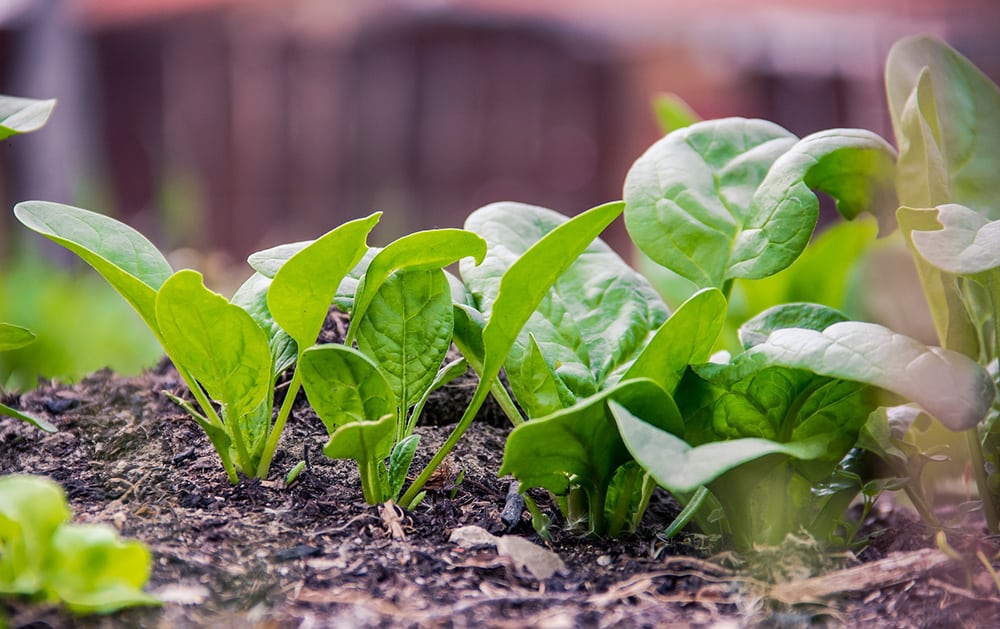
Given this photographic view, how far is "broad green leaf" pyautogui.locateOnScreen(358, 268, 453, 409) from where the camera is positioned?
944mm

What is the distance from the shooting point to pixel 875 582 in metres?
0.85

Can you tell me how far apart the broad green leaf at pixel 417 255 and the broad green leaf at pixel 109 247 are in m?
0.20

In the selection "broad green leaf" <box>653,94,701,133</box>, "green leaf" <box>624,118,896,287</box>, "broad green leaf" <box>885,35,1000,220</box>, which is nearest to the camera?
"green leaf" <box>624,118,896,287</box>

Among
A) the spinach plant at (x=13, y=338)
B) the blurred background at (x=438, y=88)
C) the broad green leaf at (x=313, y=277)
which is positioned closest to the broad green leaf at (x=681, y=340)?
the broad green leaf at (x=313, y=277)

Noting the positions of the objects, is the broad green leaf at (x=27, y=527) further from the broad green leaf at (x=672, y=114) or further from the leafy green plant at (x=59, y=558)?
the broad green leaf at (x=672, y=114)

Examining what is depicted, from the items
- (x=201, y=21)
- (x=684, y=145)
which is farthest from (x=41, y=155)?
(x=684, y=145)

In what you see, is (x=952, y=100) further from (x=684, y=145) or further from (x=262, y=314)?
(x=262, y=314)

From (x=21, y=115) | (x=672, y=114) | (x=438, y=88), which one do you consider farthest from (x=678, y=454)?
(x=438, y=88)

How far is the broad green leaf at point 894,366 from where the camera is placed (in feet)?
2.54

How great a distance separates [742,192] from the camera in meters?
1.08

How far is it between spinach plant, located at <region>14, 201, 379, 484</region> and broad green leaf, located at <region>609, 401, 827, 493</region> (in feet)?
0.99

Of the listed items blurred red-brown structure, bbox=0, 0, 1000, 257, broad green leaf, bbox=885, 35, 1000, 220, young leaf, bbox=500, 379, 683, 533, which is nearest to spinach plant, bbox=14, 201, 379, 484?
young leaf, bbox=500, 379, 683, 533

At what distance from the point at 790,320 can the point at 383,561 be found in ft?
1.76

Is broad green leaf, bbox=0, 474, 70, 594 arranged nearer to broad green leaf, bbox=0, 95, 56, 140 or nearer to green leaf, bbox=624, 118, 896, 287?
broad green leaf, bbox=0, 95, 56, 140
